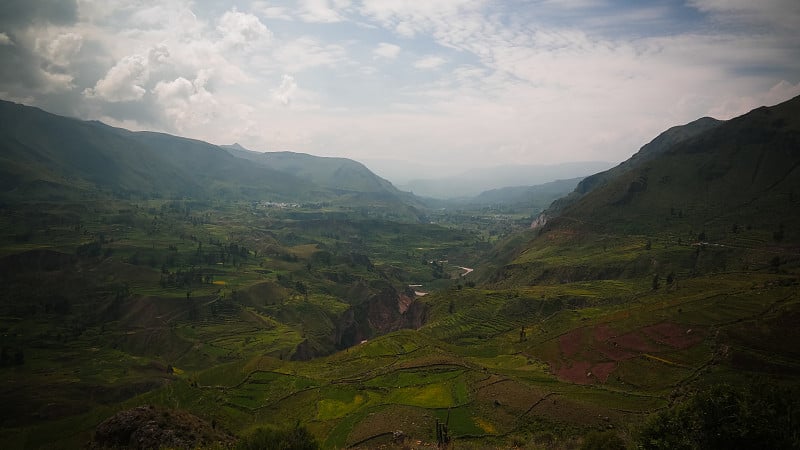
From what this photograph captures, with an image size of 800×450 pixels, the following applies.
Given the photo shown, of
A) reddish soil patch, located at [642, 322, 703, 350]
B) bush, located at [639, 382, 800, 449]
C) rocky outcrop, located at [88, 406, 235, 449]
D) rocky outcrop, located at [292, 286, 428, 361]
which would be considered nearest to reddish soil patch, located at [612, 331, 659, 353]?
reddish soil patch, located at [642, 322, 703, 350]

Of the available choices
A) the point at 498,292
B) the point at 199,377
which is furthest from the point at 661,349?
the point at 199,377

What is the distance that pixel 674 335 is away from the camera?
70.9m

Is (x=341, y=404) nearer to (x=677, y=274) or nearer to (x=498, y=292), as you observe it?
(x=498, y=292)

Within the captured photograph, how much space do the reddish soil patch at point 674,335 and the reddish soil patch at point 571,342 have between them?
10885mm

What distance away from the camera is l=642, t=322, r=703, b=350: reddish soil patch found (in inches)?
2685

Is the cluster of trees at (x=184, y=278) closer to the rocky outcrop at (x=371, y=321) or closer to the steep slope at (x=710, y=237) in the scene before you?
the rocky outcrop at (x=371, y=321)

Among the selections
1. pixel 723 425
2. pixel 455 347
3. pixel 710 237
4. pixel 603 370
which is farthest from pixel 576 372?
pixel 710 237

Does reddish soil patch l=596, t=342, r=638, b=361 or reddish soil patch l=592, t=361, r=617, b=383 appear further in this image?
reddish soil patch l=596, t=342, r=638, b=361

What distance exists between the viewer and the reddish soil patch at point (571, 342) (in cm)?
7720

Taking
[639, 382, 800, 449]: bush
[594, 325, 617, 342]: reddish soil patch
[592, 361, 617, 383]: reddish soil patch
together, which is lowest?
[592, 361, 617, 383]: reddish soil patch

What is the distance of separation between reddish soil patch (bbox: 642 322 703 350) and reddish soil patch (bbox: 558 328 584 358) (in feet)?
35.7

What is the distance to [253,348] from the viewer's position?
432ft

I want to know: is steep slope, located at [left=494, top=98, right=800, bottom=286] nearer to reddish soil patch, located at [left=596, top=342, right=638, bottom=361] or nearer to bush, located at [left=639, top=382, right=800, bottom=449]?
reddish soil patch, located at [left=596, top=342, right=638, bottom=361]

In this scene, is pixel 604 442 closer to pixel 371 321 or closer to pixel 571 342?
pixel 571 342
